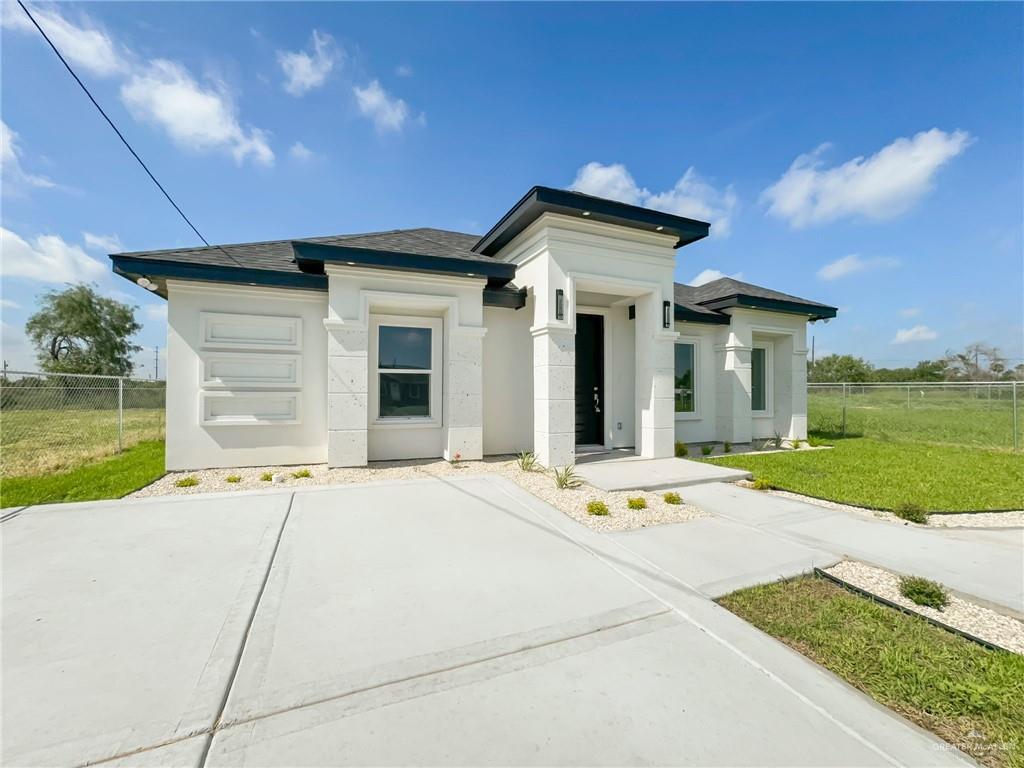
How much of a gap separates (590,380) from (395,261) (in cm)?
484

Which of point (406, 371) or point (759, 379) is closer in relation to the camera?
point (406, 371)

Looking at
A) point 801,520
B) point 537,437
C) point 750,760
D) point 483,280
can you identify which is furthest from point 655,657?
point 483,280

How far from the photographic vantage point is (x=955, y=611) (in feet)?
9.31

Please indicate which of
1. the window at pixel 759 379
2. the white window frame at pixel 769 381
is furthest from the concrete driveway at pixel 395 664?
the white window frame at pixel 769 381

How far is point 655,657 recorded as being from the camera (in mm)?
2246

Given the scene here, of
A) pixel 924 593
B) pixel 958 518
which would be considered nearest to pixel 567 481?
pixel 924 593

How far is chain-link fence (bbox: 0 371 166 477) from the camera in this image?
686 centimetres

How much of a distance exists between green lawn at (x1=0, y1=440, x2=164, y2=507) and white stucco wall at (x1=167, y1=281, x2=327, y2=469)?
68 centimetres

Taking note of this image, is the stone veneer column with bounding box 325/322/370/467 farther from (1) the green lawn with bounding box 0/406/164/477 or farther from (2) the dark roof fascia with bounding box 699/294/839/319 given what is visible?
(2) the dark roof fascia with bounding box 699/294/839/319

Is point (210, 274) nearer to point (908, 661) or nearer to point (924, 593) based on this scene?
point (908, 661)

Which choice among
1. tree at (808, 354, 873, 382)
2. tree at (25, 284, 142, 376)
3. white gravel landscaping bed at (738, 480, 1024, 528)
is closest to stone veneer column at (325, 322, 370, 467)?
white gravel landscaping bed at (738, 480, 1024, 528)

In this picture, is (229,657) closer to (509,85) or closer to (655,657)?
(655,657)

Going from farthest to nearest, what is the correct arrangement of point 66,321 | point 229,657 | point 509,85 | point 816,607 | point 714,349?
point 66,321 → point 714,349 → point 509,85 → point 816,607 → point 229,657

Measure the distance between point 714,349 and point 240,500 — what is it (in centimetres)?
1079
